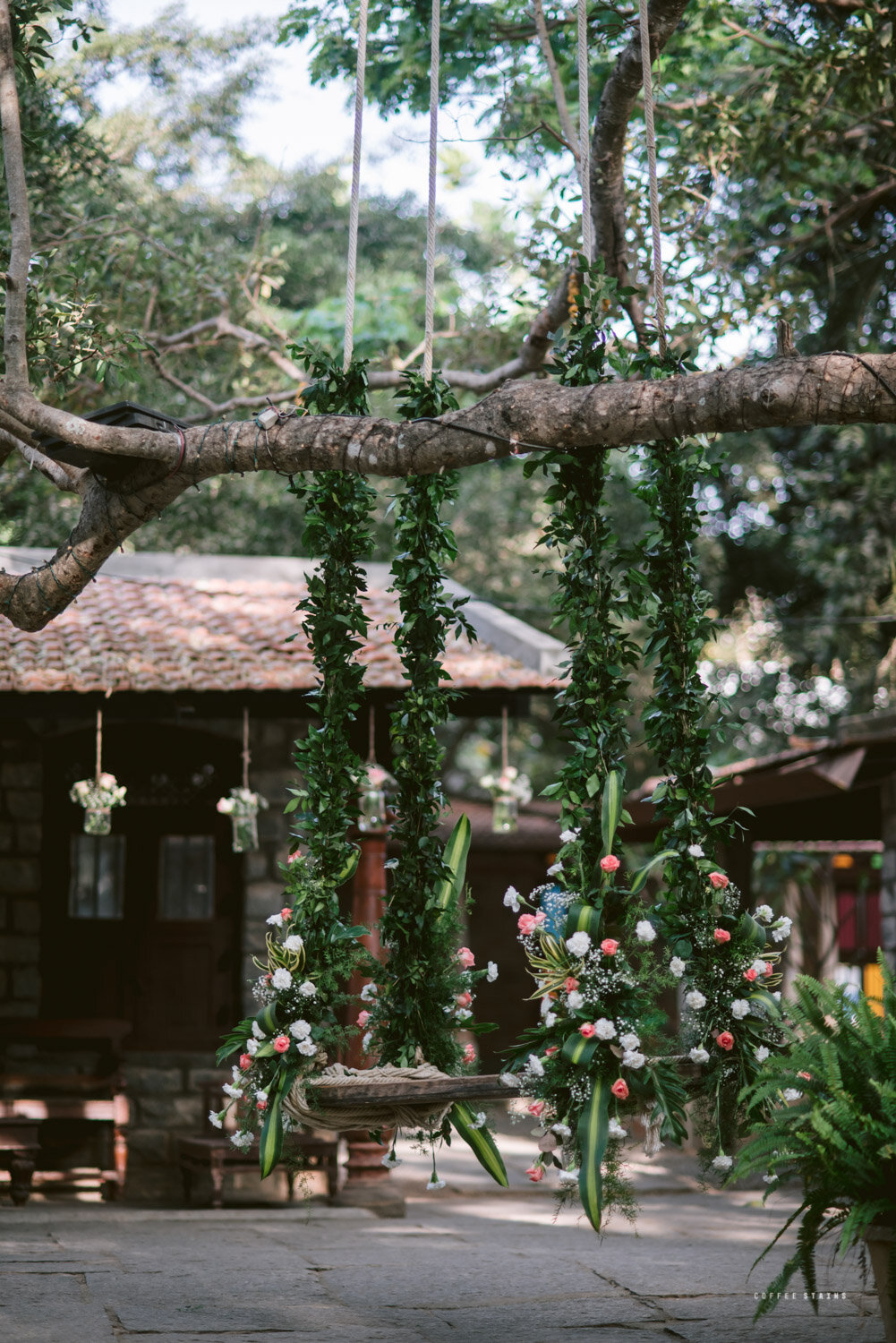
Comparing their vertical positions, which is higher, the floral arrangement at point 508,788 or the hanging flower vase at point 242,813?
the floral arrangement at point 508,788

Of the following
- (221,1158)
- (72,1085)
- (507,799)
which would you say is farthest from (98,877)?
(507,799)

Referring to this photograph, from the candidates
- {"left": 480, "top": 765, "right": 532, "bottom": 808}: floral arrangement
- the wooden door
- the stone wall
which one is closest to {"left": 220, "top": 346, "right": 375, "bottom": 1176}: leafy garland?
{"left": 480, "top": 765, "right": 532, "bottom": 808}: floral arrangement

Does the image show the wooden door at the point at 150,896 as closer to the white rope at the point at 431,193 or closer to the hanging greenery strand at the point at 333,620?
the hanging greenery strand at the point at 333,620

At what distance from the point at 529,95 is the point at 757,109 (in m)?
1.47

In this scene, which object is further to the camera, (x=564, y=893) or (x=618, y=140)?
(x=618, y=140)

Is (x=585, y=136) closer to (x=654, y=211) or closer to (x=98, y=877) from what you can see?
(x=654, y=211)

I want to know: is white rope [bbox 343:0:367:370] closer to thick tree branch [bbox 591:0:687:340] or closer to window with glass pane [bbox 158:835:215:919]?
thick tree branch [bbox 591:0:687:340]

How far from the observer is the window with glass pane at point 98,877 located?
8.58 m

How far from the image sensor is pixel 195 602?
898 centimetres

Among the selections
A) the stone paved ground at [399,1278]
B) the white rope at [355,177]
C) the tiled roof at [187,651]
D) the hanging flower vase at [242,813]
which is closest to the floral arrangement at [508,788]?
the tiled roof at [187,651]

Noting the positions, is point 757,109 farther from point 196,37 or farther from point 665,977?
point 196,37

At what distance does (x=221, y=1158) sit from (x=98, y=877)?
1.95 metres

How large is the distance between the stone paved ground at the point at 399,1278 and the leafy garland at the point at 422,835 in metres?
0.93

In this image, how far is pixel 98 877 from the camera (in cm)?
863
